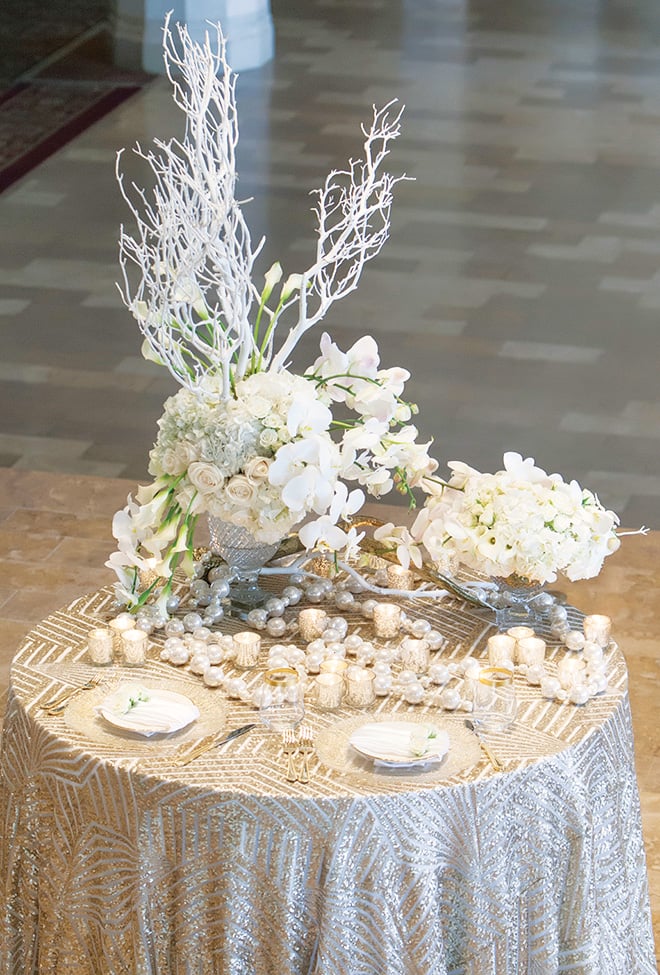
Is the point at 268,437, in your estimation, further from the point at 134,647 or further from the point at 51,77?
the point at 51,77

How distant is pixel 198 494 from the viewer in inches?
106

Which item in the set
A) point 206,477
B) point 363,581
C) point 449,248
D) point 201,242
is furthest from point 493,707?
point 449,248

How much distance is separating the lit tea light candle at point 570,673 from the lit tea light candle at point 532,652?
52 millimetres

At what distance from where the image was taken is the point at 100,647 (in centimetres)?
271

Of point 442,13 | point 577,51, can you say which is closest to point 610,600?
point 577,51

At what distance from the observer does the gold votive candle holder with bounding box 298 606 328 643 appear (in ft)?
9.20

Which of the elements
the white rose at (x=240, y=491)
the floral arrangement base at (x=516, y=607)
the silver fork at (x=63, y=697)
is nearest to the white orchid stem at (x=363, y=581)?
the floral arrangement base at (x=516, y=607)

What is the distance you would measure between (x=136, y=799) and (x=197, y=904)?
0.19m

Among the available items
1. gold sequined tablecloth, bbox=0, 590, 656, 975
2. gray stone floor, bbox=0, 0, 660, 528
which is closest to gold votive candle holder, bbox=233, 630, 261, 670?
gold sequined tablecloth, bbox=0, 590, 656, 975

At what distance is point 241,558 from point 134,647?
297 mm

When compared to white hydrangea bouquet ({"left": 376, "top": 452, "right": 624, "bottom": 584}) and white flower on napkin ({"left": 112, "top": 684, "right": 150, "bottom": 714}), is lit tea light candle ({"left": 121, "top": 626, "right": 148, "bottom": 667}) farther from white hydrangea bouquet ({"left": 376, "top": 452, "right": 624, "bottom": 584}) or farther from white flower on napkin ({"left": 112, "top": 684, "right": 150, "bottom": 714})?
white hydrangea bouquet ({"left": 376, "top": 452, "right": 624, "bottom": 584})

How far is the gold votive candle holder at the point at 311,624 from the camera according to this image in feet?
9.20

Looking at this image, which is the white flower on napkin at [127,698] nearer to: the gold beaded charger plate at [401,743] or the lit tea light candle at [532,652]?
the gold beaded charger plate at [401,743]

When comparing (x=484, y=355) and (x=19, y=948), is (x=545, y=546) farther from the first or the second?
(x=484, y=355)
